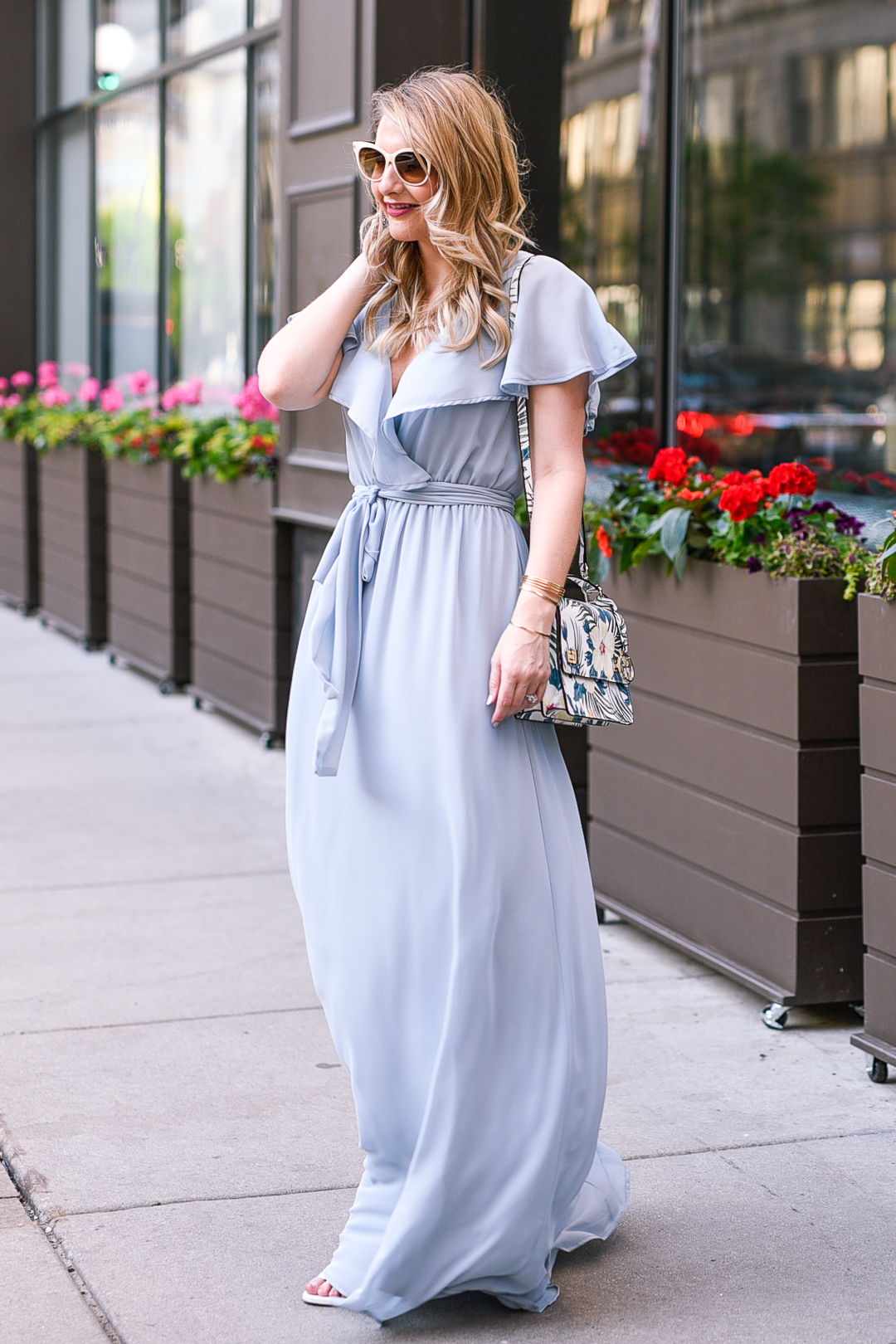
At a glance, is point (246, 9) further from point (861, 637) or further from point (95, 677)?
point (861, 637)

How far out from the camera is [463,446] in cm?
260

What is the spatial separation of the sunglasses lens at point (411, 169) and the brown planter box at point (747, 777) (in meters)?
1.66

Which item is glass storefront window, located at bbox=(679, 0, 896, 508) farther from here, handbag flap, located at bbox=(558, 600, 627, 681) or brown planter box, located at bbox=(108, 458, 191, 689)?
handbag flap, located at bbox=(558, 600, 627, 681)

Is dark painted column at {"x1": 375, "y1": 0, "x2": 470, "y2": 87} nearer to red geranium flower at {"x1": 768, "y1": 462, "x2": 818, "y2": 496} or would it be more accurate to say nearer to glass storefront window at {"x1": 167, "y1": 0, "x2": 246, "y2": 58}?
red geranium flower at {"x1": 768, "y1": 462, "x2": 818, "y2": 496}

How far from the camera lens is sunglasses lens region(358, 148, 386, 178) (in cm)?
251

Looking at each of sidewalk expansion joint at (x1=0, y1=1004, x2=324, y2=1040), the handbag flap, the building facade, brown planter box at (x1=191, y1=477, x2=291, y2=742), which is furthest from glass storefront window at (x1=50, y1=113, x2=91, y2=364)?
the handbag flap

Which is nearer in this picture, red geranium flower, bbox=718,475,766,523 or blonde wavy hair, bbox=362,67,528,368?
blonde wavy hair, bbox=362,67,528,368

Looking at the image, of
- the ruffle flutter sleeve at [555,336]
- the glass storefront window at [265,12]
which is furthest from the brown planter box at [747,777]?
the glass storefront window at [265,12]

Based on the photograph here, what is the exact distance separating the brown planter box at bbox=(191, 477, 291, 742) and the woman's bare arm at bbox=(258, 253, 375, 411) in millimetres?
4640

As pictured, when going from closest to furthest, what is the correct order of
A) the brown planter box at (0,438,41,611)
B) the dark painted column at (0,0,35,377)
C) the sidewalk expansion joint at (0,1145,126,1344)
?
the sidewalk expansion joint at (0,1145,126,1344), the brown planter box at (0,438,41,611), the dark painted column at (0,0,35,377)

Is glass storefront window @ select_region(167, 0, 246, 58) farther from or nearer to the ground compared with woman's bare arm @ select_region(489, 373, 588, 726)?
farther from the ground

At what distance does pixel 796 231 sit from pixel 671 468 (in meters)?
12.4

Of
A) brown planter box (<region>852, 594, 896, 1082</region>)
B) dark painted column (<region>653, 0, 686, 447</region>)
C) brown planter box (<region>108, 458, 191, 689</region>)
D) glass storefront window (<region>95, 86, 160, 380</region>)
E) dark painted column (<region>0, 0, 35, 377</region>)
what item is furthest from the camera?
dark painted column (<region>0, 0, 35, 377</region>)

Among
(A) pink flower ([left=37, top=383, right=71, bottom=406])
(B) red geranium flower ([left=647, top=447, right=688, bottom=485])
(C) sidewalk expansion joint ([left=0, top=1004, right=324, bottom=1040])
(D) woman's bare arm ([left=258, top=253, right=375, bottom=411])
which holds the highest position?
(A) pink flower ([left=37, top=383, right=71, bottom=406])
